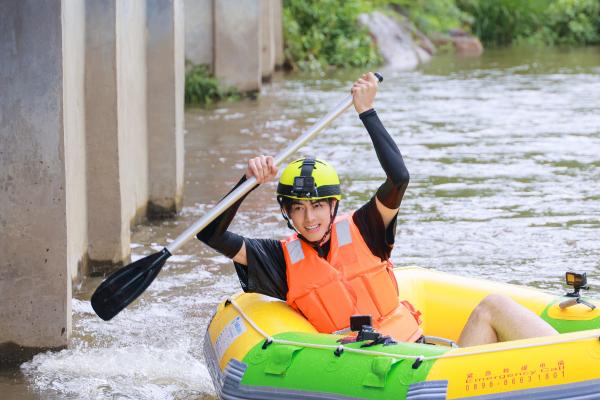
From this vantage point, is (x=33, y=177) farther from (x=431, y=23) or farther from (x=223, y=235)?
(x=431, y=23)

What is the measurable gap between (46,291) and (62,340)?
256 mm

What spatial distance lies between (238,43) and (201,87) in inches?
28.8

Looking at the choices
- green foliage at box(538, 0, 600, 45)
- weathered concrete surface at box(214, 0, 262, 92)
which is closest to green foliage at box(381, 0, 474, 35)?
green foliage at box(538, 0, 600, 45)

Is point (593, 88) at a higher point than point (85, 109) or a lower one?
lower

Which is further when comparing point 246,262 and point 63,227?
Result: point 63,227

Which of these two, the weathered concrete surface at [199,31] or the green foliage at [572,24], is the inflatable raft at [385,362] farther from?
the green foliage at [572,24]

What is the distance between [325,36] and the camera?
72.2ft

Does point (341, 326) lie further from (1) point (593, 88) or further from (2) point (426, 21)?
(2) point (426, 21)

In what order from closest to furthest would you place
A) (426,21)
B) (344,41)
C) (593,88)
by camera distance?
(593,88)
(344,41)
(426,21)

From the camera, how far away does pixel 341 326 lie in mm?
4988

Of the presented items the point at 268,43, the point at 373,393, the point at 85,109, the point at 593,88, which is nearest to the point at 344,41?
the point at 268,43

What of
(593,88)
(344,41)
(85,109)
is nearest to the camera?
(85,109)

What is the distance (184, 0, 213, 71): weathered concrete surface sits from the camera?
49.8 ft

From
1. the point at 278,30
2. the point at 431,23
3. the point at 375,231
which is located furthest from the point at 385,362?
the point at 431,23
